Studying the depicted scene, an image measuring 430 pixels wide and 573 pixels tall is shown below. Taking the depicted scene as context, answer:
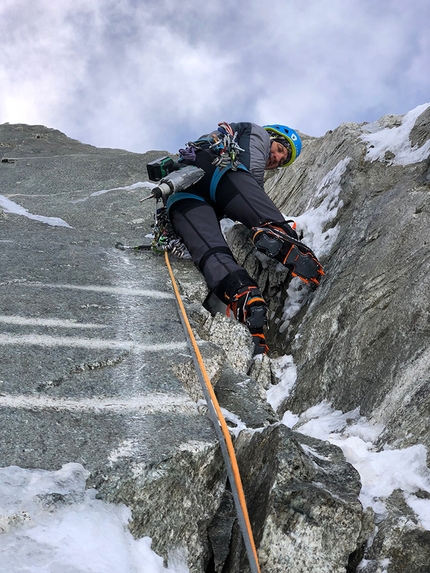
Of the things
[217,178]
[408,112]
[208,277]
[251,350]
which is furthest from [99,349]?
[408,112]

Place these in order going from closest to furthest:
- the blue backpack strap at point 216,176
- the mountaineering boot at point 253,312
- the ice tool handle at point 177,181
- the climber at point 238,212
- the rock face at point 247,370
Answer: the rock face at point 247,370
the mountaineering boot at point 253,312
the climber at point 238,212
the ice tool handle at point 177,181
the blue backpack strap at point 216,176

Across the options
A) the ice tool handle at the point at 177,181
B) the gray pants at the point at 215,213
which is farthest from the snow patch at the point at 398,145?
the ice tool handle at the point at 177,181

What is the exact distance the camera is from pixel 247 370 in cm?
471

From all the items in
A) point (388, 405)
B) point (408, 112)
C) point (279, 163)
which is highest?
point (408, 112)

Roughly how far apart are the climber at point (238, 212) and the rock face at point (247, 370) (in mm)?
250

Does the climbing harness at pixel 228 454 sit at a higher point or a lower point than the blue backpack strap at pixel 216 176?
lower

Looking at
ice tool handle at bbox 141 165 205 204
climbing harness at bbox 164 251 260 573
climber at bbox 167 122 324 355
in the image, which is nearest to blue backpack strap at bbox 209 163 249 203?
climber at bbox 167 122 324 355

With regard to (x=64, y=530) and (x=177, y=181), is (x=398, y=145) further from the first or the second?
(x=64, y=530)

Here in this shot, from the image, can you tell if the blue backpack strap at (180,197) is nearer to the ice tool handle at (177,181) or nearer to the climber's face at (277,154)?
the ice tool handle at (177,181)

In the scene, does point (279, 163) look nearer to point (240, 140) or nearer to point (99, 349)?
point (240, 140)

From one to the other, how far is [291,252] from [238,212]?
3.39 ft

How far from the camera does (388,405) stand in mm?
3234

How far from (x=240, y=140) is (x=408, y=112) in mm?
2075

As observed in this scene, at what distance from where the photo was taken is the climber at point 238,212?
5066 millimetres
